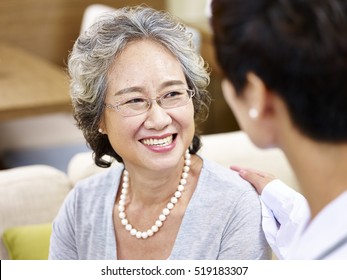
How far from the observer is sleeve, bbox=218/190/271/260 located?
1729mm

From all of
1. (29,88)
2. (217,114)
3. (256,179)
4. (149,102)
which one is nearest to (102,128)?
(149,102)

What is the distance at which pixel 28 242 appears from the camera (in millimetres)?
2268

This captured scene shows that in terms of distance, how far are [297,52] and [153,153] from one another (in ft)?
2.96

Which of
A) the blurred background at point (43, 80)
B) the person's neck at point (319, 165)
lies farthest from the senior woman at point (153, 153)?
the person's neck at point (319, 165)

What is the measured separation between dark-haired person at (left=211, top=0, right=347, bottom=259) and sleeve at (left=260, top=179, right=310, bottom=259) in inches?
22.9

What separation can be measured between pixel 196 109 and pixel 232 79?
0.93 meters

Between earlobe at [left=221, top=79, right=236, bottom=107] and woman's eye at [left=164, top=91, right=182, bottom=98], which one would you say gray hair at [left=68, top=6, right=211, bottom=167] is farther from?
earlobe at [left=221, top=79, right=236, bottom=107]

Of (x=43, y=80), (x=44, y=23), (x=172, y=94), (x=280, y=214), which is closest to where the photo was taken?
(x=280, y=214)

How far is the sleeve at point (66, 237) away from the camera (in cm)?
199

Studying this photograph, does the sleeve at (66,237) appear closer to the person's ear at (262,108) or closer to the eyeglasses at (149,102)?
the eyeglasses at (149,102)

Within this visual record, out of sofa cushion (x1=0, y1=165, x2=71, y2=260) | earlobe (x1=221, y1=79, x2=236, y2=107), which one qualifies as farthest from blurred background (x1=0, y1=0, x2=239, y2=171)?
earlobe (x1=221, y1=79, x2=236, y2=107)

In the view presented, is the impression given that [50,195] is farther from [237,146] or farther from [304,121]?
[304,121]

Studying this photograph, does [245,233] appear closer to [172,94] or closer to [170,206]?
[170,206]
